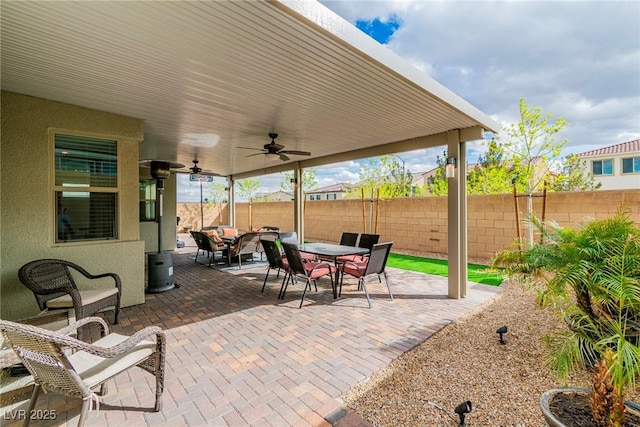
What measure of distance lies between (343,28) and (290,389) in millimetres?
3134

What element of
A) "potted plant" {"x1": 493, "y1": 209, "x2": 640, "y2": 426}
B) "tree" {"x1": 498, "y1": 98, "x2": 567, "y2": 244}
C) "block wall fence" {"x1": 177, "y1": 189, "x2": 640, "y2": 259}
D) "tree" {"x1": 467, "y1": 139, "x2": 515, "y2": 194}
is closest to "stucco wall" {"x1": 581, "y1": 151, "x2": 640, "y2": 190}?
"tree" {"x1": 467, "y1": 139, "x2": 515, "y2": 194}

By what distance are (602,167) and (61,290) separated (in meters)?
26.4

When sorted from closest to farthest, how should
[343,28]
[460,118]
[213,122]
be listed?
[343,28] → [460,118] → [213,122]

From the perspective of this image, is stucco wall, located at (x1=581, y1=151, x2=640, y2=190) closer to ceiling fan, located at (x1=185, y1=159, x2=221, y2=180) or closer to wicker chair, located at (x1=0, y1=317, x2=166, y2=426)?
ceiling fan, located at (x1=185, y1=159, x2=221, y2=180)

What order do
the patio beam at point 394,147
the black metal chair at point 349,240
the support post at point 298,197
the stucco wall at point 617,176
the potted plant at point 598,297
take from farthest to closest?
the stucco wall at point 617,176 → the support post at point 298,197 → the black metal chair at point 349,240 → the patio beam at point 394,147 → the potted plant at point 598,297

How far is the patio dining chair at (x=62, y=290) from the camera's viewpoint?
309cm

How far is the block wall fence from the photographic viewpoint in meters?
5.85

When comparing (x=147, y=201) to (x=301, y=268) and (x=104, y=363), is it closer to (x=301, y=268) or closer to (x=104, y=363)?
(x=301, y=268)

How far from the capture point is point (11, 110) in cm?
347

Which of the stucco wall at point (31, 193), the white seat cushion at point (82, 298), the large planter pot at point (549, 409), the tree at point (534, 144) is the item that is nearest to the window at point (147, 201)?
the stucco wall at point (31, 193)

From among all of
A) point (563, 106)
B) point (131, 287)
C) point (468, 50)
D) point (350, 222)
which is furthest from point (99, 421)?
point (563, 106)

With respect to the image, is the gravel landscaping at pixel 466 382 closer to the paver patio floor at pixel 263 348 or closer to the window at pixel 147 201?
the paver patio floor at pixel 263 348

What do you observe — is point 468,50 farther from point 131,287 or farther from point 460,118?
point 131,287

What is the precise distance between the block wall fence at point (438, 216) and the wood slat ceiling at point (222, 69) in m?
3.14
